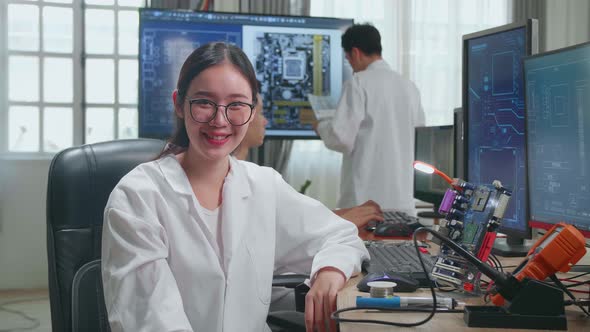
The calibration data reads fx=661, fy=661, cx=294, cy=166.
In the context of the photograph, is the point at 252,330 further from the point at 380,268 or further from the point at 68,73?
the point at 68,73

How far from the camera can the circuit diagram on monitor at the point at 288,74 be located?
11.4ft

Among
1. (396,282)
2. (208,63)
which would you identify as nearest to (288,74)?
(208,63)

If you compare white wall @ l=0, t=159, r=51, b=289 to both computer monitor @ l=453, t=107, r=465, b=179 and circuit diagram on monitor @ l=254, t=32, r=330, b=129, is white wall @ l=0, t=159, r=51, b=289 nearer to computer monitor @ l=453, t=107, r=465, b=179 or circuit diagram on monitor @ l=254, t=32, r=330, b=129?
circuit diagram on monitor @ l=254, t=32, r=330, b=129

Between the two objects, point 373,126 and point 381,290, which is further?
point 373,126

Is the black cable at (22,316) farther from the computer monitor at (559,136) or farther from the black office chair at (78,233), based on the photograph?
the computer monitor at (559,136)

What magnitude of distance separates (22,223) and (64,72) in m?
0.97

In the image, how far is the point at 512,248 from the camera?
58.9 inches

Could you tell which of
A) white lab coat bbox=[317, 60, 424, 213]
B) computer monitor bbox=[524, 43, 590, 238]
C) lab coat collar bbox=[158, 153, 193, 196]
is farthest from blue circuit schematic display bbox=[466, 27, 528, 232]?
white lab coat bbox=[317, 60, 424, 213]

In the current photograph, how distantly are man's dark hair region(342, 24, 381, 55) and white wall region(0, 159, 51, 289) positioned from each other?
2022 mm

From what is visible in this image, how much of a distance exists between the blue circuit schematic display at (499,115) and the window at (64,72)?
10.0 feet

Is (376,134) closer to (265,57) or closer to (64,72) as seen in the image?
(265,57)

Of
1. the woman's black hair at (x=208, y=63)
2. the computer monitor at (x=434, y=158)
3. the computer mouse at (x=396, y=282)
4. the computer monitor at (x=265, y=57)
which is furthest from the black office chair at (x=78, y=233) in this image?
the computer monitor at (x=265, y=57)

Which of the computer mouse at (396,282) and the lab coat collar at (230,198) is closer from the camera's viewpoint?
the computer mouse at (396,282)

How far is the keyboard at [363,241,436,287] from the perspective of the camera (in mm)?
1179
